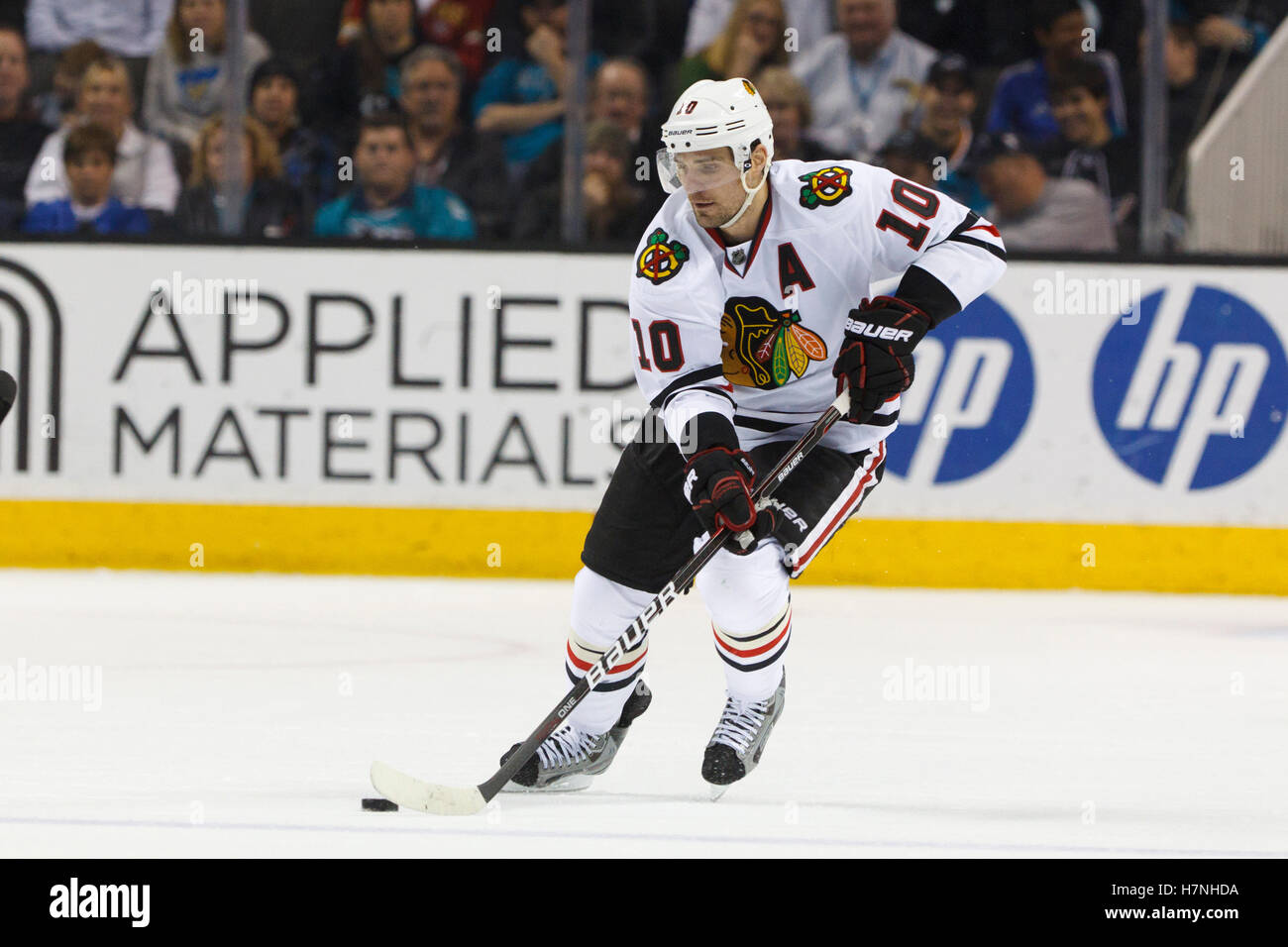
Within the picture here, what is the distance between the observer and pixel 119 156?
6.64 meters

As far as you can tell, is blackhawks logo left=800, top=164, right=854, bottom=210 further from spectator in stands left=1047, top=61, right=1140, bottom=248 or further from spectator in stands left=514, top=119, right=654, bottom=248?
spectator in stands left=1047, top=61, right=1140, bottom=248

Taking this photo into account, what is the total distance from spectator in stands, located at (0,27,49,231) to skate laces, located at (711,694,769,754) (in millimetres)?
4048

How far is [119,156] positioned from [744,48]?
81.5 inches

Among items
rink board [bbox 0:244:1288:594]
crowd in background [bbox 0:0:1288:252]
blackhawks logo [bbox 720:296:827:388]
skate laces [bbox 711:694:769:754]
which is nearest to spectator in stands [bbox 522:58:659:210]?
crowd in background [bbox 0:0:1288:252]

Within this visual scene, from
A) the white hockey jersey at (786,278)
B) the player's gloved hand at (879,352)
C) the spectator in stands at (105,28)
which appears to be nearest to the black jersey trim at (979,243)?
the white hockey jersey at (786,278)

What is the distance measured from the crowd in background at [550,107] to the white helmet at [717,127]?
3199mm

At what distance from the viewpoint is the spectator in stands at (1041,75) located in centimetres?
657

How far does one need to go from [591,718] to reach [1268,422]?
3.60m

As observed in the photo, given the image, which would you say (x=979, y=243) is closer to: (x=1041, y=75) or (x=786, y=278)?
(x=786, y=278)

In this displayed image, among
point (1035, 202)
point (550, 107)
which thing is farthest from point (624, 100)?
point (1035, 202)

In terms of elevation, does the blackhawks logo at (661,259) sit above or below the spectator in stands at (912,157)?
below

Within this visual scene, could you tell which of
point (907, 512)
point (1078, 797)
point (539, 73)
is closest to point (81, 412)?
point (539, 73)

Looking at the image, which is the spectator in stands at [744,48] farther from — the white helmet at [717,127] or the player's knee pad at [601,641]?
the player's knee pad at [601,641]

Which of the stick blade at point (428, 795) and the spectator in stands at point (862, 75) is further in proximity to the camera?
the spectator in stands at point (862, 75)
